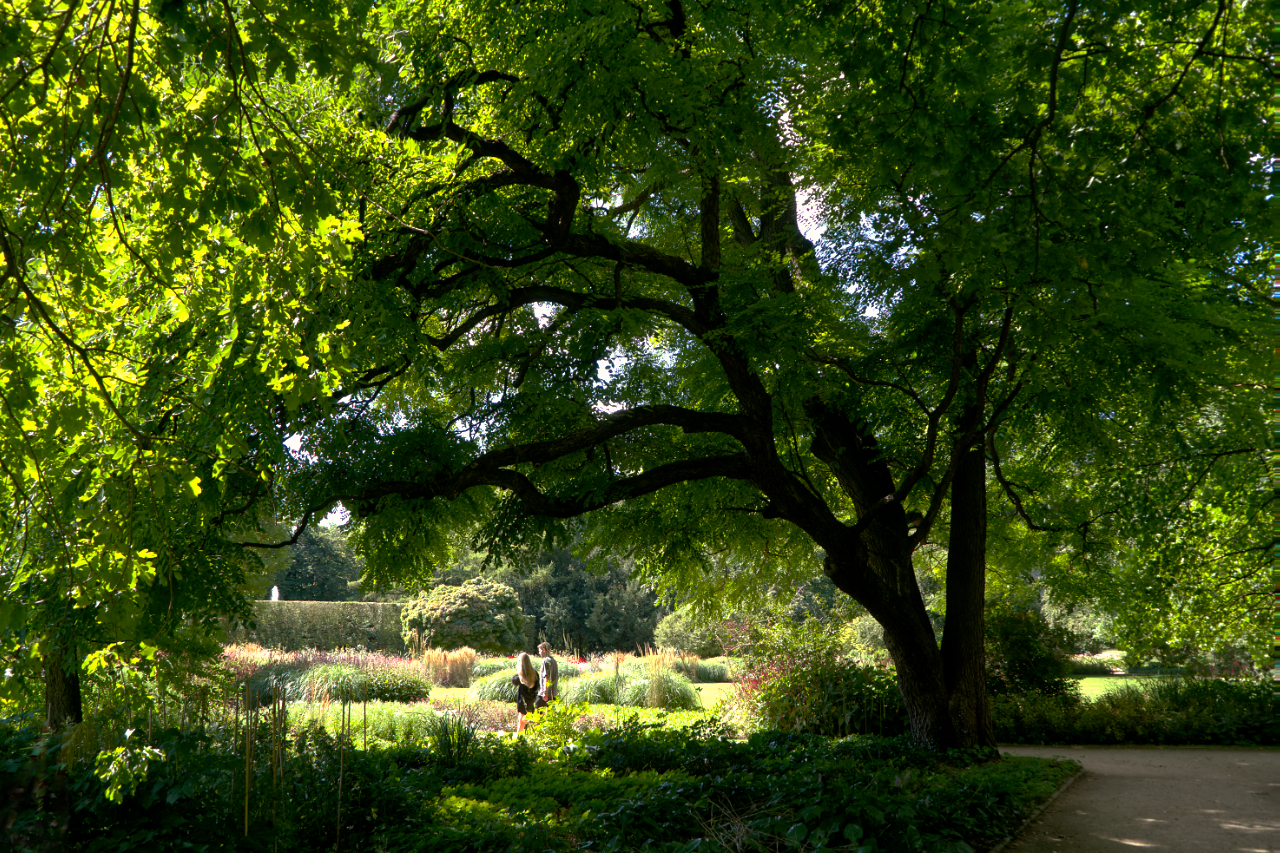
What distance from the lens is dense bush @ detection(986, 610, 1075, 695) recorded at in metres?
12.7

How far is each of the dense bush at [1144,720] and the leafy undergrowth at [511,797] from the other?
176 inches

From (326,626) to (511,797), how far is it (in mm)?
18881

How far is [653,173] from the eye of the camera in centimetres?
556

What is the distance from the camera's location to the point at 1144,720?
11.7 m

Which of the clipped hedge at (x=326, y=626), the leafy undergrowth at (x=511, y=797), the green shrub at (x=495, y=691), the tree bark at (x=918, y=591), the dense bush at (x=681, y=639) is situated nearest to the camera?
the leafy undergrowth at (x=511, y=797)

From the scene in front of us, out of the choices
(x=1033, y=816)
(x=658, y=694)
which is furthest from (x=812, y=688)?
(x=1033, y=816)

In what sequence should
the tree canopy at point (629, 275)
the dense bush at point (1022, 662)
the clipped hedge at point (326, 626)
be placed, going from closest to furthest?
the tree canopy at point (629, 275)
the dense bush at point (1022, 662)
the clipped hedge at point (326, 626)

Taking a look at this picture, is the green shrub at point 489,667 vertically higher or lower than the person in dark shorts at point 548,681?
lower

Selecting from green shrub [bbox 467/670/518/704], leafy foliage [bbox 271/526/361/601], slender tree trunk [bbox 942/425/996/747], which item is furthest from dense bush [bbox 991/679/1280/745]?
leafy foliage [bbox 271/526/361/601]

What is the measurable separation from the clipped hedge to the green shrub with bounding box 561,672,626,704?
9.80 metres

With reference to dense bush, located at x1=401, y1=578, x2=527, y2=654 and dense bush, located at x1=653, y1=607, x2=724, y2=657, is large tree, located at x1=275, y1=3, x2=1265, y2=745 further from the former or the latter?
dense bush, located at x1=653, y1=607, x2=724, y2=657

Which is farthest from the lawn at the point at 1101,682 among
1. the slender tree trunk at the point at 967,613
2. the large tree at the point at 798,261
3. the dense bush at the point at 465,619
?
the dense bush at the point at 465,619

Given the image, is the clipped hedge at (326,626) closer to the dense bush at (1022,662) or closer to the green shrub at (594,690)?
the green shrub at (594,690)

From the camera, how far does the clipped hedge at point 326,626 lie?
72.1ft
